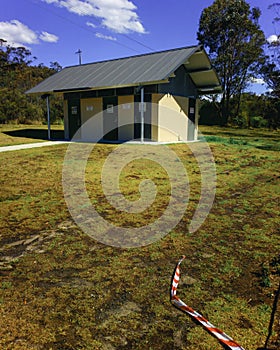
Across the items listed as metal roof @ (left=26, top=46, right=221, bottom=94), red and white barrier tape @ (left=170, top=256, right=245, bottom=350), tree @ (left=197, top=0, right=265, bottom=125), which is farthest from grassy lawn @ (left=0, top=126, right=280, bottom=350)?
tree @ (left=197, top=0, right=265, bottom=125)

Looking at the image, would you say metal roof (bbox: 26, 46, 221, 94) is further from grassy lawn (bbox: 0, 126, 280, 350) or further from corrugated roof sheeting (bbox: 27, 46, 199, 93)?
grassy lawn (bbox: 0, 126, 280, 350)

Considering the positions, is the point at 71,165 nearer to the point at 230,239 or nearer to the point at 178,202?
the point at 178,202

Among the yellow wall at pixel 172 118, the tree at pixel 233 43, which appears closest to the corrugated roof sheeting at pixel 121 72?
the yellow wall at pixel 172 118

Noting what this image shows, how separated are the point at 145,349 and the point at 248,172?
7.13m

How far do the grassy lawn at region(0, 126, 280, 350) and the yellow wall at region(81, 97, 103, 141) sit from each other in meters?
11.2

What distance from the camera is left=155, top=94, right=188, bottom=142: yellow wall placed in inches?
560

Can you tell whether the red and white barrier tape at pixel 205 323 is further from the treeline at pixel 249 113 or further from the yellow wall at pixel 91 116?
the treeline at pixel 249 113

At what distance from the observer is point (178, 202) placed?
17.0 feet

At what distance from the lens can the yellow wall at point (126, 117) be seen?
47.9 ft

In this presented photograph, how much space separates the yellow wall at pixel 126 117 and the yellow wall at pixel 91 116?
1472mm

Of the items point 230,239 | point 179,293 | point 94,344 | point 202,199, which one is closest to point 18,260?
point 94,344

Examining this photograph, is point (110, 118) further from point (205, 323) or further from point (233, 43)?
point (233, 43)

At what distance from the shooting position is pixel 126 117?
14.9 metres

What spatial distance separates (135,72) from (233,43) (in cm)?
2238
